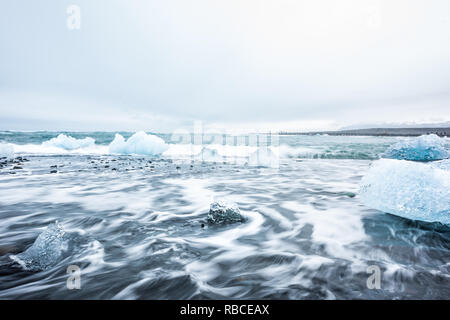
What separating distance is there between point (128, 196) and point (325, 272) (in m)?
4.64

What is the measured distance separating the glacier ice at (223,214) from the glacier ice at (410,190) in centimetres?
228

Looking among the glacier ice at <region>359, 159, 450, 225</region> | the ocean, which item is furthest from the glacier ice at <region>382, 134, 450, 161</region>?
the glacier ice at <region>359, 159, 450, 225</region>

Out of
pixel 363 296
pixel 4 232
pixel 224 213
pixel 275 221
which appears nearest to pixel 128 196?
pixel 4 232

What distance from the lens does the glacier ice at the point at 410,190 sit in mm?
3297

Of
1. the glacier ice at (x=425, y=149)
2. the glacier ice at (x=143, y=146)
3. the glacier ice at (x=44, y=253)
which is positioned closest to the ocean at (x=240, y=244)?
the glacier ice at (x=44, y=253)

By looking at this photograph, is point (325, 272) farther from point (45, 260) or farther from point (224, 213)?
point (45, 260)

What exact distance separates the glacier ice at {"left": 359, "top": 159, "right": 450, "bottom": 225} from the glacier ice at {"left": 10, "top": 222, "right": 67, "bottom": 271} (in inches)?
179

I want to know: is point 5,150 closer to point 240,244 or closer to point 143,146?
point 143,146

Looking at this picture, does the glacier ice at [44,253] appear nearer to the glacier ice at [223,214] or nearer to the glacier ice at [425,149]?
the glacier ice at [223,214]

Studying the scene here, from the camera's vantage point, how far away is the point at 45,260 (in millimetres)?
2570

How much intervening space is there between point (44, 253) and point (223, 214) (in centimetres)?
231

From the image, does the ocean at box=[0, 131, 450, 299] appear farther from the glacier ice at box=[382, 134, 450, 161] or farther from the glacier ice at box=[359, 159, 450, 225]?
the glacier ice at box=[382, 134, 450, 161]

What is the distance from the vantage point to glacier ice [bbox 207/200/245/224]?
3.87 metres
